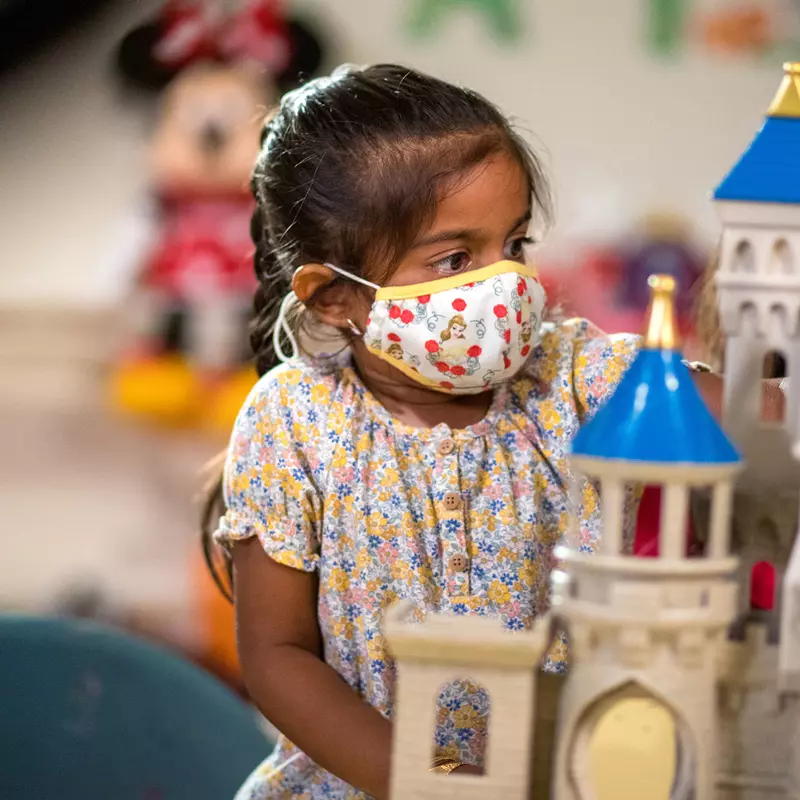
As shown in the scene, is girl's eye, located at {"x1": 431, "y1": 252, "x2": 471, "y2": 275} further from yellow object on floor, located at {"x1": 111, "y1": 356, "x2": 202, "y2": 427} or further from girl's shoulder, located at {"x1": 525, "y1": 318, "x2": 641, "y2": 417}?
yellow object on floor, located at {"x1": 111, "y1": 356, "x2": 202, "y2": 427}

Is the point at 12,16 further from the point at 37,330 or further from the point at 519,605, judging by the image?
the point at 519,605

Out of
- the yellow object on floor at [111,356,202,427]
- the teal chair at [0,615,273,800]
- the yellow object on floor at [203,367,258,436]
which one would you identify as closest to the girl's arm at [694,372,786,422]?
the teal chair at [0,615,273,800]

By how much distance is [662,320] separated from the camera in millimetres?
645

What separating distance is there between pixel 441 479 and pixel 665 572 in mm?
356

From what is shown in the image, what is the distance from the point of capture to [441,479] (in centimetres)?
96

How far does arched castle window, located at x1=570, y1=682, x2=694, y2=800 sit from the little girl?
0.27 metres

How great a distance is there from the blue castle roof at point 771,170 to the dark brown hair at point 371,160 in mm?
277

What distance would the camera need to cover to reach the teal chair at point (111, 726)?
4.17ft

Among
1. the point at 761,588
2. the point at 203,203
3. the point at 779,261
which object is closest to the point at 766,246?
the point at 779,261

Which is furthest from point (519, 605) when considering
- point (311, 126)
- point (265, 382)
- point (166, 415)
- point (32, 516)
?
point (32, 516)

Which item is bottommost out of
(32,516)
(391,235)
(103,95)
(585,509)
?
(32,516)

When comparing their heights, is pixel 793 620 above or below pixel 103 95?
below

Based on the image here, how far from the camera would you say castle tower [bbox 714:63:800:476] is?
68cm

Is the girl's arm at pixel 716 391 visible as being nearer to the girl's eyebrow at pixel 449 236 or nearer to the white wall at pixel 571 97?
the girl's eyebrow at pixel 449 236
